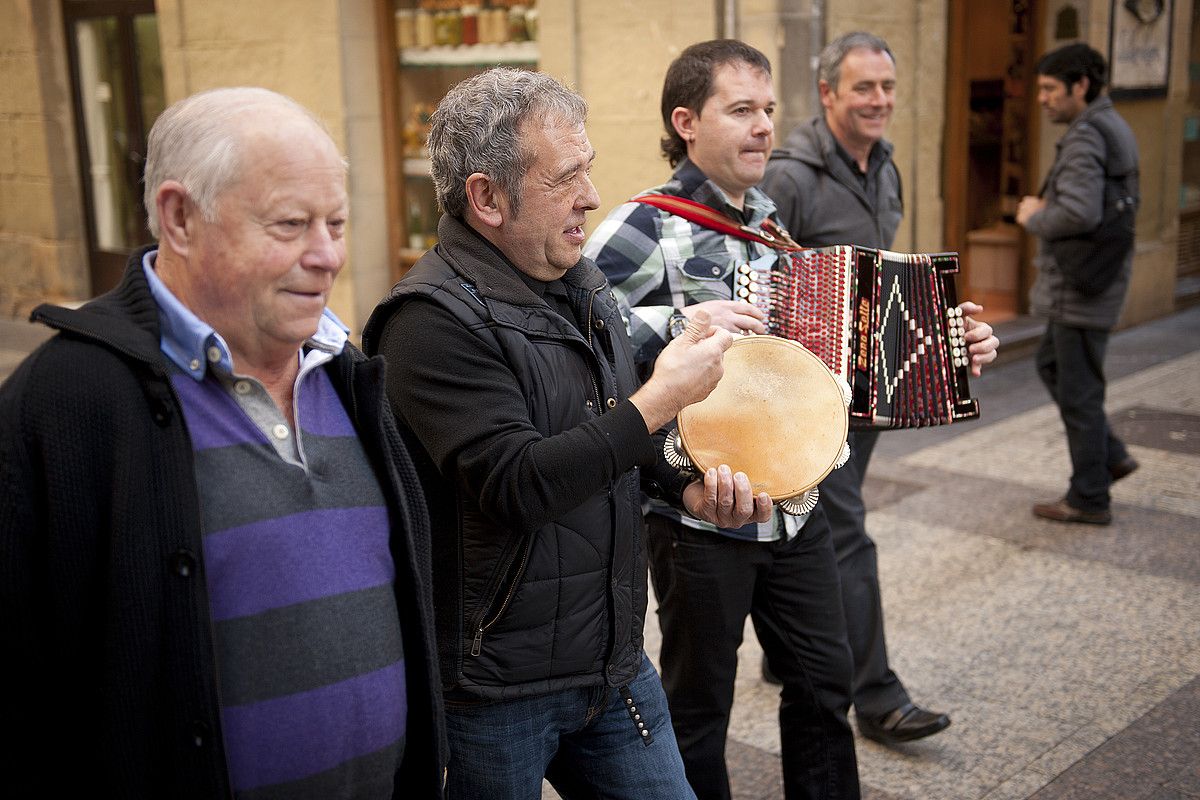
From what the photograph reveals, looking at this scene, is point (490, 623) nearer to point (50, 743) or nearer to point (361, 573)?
point (361, 573)

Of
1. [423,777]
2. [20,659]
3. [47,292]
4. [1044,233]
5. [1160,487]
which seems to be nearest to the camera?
[20,659]

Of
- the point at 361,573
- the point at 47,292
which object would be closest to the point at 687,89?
the point at 361,573

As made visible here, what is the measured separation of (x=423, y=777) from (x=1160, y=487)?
532cm

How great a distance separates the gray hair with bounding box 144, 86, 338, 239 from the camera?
1.70 metres

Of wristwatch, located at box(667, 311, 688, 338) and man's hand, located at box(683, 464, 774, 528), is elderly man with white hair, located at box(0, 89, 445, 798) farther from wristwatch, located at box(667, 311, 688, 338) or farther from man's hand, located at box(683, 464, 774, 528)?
wristwatch, located at box(667, 311, 688, 338)

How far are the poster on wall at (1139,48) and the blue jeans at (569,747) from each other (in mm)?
8531

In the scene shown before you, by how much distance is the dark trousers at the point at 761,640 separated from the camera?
2998 millimetres

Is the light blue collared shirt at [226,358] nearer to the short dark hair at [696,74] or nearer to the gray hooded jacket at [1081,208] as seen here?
the short dark hair at [696,74]

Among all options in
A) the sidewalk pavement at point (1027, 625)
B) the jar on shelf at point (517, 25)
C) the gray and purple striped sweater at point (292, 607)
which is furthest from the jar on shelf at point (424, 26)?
the gray and purple striped sweater at point (292, 607)

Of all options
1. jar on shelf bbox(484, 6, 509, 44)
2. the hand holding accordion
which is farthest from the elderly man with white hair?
jar on shelf bbox(484, 6, 509, 44)

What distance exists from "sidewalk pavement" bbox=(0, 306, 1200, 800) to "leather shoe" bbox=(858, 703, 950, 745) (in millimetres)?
59

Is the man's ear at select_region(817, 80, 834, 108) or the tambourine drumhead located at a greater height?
the man's ear at select_region(817, 80, 834, 108)

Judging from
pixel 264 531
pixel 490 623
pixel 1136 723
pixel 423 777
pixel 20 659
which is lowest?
pixel 1136 723

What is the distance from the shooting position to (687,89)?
3266mm
